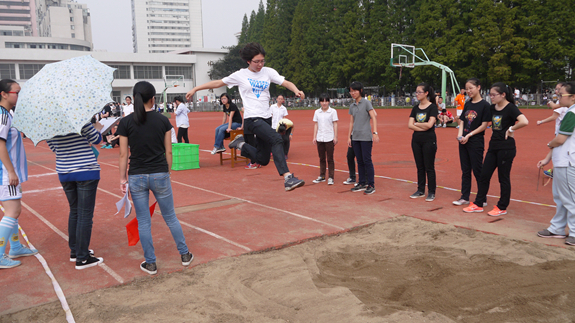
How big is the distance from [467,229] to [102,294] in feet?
15.3

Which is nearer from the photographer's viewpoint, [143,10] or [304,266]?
[304,266]

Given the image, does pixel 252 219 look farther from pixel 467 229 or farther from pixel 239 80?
pixel 467 229

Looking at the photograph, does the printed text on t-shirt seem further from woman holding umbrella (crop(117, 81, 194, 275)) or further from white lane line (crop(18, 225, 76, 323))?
white lane line (crop(18, 225, 76, 323))

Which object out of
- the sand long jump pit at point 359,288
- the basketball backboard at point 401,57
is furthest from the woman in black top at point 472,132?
the basketball backboard at point 401,57

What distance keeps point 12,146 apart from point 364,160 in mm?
5935

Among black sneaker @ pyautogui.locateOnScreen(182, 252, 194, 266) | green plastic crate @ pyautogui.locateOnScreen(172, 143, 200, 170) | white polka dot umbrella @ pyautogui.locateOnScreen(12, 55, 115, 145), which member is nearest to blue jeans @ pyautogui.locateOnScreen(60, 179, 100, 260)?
white polka dot umbrella @ pyautogui.locateOnScreen(12, 55, 115, 145)

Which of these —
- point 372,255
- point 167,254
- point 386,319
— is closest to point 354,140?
point 372,255

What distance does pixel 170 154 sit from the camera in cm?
453

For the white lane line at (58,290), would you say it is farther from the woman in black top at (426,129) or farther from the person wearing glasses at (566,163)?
the woman in black top at (426,129)

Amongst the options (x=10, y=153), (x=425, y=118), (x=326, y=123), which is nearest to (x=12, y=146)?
(x=10, y=153)

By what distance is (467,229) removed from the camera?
5.83 metres

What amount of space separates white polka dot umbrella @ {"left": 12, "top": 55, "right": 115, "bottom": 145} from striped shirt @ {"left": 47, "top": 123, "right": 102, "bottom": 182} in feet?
0.80

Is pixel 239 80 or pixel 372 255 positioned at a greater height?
pixel 239 80

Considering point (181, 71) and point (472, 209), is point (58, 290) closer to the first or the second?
point (472, 209)
